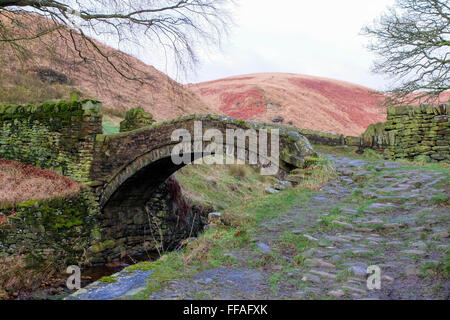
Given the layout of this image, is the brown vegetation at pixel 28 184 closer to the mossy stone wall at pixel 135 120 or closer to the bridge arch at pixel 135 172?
the bridge arch at pixel 135 172

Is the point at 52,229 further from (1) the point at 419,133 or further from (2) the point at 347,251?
(1) the point at 419,133

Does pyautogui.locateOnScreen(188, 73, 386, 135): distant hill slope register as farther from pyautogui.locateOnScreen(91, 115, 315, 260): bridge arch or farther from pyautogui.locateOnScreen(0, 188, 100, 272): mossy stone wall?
pyautogui.locateOnScreen(0, 188, 100, 272): mossy stone wall

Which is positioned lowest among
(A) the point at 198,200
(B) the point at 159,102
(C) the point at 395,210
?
(A) the point at 198,200

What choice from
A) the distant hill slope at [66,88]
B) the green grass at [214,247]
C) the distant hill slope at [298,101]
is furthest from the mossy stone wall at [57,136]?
the distant hill slope at [298,101]

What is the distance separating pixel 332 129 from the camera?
25.5 metres

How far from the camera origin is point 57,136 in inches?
478

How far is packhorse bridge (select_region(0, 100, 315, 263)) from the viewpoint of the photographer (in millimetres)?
10547

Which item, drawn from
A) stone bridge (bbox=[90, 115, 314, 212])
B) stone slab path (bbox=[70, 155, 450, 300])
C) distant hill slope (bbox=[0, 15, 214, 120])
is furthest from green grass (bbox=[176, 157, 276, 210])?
stone slab path (bbox=[70, 155, 450, 300])

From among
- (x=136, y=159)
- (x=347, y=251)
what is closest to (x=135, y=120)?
(x=136, y=159)

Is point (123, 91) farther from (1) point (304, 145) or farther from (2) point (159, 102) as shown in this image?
(1) point (304, 145)

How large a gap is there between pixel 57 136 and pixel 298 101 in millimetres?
19851

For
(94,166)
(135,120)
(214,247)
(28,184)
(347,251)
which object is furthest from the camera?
(135,120)
